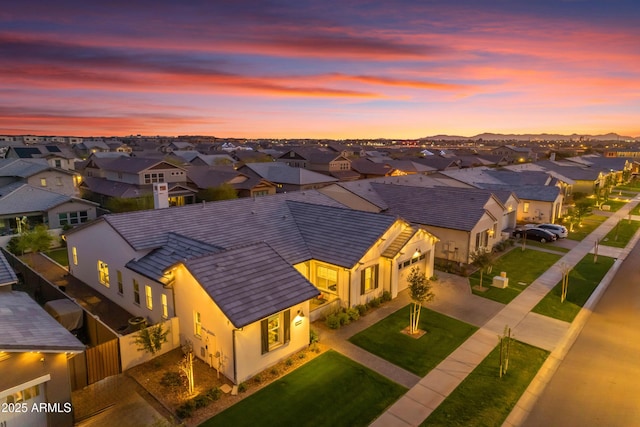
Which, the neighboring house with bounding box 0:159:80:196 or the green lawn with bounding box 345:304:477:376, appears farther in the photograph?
the neighboring house with bounding box 0:159:80:196

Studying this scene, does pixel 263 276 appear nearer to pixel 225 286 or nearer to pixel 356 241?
pixel 225 286

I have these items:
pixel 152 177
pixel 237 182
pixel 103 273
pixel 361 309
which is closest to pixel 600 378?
pixel 361 309

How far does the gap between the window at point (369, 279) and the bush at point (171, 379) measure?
10.8 m

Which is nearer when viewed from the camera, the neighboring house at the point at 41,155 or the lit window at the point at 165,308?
the lit window at the point at 165,308

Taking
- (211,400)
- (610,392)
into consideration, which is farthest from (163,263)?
(610,392)

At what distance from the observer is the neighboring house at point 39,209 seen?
3809cm

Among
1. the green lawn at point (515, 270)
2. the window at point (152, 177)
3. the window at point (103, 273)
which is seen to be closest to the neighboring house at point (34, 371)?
the window at point (103, 273)

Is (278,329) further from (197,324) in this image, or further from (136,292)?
(136,292)

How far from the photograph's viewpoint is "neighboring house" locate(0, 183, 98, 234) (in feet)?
125

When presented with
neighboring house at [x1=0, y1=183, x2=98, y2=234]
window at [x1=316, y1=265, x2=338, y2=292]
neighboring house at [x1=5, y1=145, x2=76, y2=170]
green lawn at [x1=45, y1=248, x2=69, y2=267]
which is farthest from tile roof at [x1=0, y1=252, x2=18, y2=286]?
neighboring house at [x1=5, y1=145, x2=76, y2=170]

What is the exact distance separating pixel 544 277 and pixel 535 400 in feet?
53.5

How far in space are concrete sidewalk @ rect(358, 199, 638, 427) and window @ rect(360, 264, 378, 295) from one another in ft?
20.0

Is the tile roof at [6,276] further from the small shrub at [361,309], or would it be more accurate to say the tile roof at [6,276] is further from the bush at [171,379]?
the small shrub at [361,309]

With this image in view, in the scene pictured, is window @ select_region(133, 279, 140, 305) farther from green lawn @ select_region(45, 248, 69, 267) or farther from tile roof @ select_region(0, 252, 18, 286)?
green lawn @ select_region(45, 248, 69, 267)
